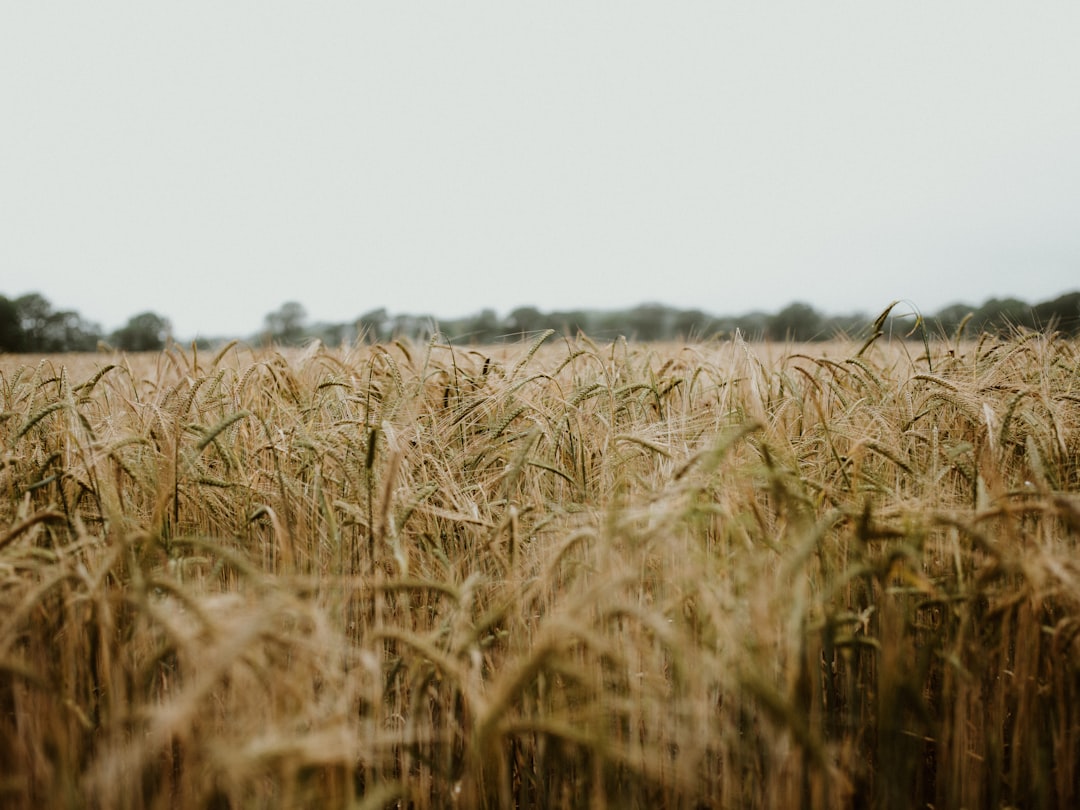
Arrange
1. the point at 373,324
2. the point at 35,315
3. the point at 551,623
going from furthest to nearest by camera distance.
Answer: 1. the point at 35,315
2. the point at 373,324
3. the point at 551,623

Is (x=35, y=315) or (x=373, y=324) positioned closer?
(x=373, y=324)

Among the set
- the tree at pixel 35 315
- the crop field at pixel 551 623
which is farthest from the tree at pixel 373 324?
the tree at pixel 35 315

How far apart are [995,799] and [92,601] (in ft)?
5.33

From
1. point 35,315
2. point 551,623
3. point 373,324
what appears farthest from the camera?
Result: point 35,315

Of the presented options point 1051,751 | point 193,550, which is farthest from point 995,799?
point 193,550

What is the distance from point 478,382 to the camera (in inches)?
82.5

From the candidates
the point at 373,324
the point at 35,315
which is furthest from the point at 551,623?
the point at 35,315

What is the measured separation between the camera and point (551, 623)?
79cm

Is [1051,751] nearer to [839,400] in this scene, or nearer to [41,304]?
[839,400]

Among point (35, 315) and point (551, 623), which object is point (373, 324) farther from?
point (35, 315)

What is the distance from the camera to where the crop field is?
822 mm

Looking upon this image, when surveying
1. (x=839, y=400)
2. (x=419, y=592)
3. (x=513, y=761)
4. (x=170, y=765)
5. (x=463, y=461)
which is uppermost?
(x=839, y=400)

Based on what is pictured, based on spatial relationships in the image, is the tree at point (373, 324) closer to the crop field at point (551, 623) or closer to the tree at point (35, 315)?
the crop field at point (551, 623)

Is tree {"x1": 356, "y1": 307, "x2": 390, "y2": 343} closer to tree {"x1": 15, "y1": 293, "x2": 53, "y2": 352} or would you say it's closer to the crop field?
the crop field
